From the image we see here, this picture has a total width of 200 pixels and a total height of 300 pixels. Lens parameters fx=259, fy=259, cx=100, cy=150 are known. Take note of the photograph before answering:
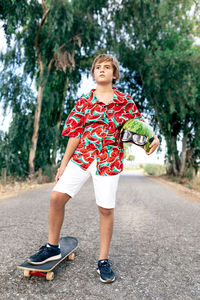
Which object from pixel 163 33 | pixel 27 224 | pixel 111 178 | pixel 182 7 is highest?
pixel 182 7

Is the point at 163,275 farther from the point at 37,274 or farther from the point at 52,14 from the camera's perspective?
the point at 52,14

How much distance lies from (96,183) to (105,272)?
744 millimetres

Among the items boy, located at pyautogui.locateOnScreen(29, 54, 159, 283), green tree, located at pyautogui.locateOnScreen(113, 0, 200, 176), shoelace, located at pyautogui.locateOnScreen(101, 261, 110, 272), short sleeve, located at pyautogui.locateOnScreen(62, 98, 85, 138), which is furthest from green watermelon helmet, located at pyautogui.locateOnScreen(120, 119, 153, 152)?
green tree, located at pyautogui.locateOnScreen(113, 0, 200, 176)

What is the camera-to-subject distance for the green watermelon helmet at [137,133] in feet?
7.14

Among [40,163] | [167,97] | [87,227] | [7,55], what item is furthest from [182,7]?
[87,227]

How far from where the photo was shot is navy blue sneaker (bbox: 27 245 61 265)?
2102 millimetres

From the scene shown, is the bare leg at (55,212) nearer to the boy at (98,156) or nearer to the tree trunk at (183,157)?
the boy at (98,156)

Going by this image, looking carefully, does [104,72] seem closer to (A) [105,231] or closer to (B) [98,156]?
(B) [98,156]

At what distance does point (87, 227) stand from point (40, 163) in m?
8.26

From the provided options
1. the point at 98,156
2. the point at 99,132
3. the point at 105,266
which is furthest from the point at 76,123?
the point at 105,266

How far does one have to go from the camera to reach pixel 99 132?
2232 millimetres

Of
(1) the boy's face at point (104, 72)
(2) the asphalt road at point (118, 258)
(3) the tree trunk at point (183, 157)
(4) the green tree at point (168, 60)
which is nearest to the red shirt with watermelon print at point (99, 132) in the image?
(1) the boy's face at point (104, 72)

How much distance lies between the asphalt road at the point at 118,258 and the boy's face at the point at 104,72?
1716mm

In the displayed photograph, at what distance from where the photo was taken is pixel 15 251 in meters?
2.76
